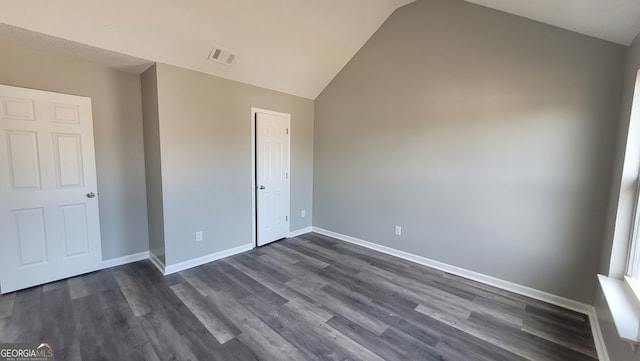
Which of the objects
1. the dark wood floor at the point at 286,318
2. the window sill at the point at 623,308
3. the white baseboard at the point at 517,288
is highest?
the window sill at the point at 623,308

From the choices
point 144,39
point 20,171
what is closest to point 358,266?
point 144,39

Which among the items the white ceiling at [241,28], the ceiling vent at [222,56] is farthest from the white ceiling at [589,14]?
the ceiling vent at [222,56]

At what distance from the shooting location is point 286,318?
7.63ft

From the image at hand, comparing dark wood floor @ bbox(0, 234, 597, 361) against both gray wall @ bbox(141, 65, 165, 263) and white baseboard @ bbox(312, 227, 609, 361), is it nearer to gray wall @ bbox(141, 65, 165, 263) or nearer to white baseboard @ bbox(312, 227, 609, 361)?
white baseboard @ bbox(312, 227, 609, 361)

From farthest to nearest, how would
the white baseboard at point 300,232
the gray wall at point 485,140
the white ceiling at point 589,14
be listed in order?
the white baseboard at point 300,232, the gray wall at point 485,140, the white ceiling at point 589,14

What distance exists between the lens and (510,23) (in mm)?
2658

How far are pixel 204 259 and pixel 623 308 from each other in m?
3.88

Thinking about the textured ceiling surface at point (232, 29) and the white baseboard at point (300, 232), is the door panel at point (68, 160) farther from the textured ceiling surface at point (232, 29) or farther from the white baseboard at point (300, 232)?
the white baseboard at point (300, 232)

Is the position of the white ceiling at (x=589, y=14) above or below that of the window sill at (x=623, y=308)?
above

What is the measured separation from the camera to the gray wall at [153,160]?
9.75 feet

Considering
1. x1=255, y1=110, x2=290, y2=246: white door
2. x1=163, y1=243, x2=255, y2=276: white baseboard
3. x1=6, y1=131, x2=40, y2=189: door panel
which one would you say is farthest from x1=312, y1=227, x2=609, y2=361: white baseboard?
x1=6, y1=131, x2=40, y2=189: door panel

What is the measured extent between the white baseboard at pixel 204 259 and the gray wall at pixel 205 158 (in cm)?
6

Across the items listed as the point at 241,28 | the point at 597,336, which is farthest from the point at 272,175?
the point at 597,336

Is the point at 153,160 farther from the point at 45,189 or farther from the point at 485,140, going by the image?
the point at 485,140
